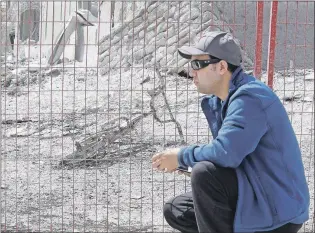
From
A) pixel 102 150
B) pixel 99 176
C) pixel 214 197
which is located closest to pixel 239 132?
pixel 214 197

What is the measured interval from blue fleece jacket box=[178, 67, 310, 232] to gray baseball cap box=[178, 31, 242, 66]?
7.8 inches

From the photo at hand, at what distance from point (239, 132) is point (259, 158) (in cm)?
19

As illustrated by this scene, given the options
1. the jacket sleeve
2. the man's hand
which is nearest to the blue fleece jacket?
the jacket sleeve

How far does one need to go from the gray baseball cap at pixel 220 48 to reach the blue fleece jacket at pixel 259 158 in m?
0.20

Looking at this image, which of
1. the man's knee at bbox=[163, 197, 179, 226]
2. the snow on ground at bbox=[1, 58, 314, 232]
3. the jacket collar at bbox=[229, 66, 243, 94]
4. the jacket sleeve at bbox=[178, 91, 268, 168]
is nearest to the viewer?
the jacket sleeve at bbox=[178, 91, 268, 168]

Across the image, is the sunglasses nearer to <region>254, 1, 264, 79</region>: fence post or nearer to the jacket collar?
the jacket collar

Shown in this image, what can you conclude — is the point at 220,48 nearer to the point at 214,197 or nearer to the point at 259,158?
the point at 259,158

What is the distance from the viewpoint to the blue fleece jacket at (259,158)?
3.69 m

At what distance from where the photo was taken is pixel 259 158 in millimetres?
3768

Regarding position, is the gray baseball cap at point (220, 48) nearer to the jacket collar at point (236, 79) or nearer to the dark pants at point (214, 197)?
the jacket collar at point (236, 79)

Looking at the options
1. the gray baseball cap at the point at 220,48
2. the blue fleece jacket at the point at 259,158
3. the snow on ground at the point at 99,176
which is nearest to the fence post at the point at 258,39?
the snow on ground at the point at 99,176

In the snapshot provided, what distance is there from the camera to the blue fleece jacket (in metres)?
3.69

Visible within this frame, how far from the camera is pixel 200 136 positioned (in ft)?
21.1

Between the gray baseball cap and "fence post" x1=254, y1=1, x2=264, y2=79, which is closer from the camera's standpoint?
the gray baseball cap
